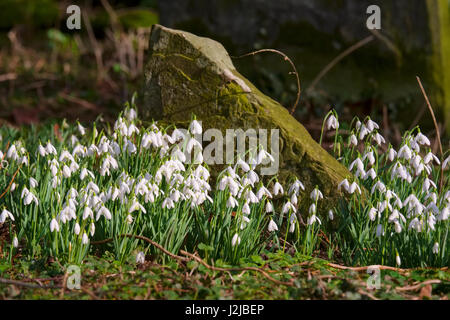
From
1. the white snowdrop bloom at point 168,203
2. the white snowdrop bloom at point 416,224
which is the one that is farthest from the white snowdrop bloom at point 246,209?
the white snowdrop bloom at point 416,224

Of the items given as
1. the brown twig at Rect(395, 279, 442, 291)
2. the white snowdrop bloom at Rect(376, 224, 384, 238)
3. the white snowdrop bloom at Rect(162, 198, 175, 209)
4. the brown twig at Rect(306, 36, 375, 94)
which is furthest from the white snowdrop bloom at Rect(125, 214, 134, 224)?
the brown twig at Rect(306, 36, 375, 94)

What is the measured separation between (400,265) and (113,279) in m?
1.50

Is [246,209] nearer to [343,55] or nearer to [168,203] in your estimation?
[168,203]

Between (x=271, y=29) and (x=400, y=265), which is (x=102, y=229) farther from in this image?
(x=271, y=29)

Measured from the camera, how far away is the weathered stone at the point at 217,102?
373 centimetres

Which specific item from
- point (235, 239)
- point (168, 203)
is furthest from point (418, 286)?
point (168, 203)

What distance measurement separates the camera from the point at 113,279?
3039mm

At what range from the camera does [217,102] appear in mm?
3938

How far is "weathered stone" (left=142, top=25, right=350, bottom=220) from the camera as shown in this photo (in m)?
3.73

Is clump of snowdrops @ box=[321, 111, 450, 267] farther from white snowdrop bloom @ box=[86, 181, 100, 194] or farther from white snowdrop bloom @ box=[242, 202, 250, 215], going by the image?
white snowdrop bloom @ box=[86, 181, 100, 194]

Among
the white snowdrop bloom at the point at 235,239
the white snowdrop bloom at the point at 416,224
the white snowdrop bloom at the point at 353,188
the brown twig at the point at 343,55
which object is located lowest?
the white snowdrop bloom at the point at 235,239

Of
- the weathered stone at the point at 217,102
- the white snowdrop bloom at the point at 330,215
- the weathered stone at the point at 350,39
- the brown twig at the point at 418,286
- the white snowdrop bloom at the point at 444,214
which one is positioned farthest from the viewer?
the weathered stone at the point at 350,39

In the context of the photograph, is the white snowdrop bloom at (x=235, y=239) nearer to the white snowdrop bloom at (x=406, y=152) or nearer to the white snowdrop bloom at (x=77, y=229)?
the white snowdrop bloom at (x=77, y=229)
